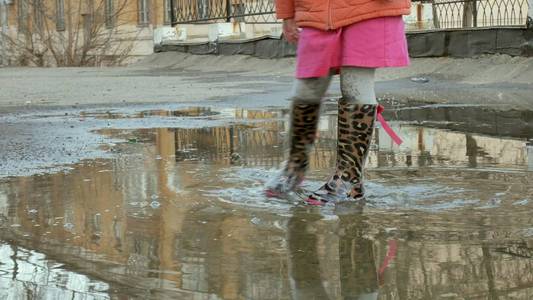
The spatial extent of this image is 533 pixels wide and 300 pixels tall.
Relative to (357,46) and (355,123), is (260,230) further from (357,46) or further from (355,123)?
(357,46)

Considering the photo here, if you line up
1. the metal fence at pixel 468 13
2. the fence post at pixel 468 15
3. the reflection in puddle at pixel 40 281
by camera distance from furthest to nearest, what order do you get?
the fence post at pixel 468 15 → the metal fence at pixel 468 13 → the reflection in puddle at pixel 40 281

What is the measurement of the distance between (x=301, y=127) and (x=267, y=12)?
1418 centimetres

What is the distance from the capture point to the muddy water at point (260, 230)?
242cm

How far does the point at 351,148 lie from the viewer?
12.5ft

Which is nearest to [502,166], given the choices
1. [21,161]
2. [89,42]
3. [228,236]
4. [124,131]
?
[228,236]

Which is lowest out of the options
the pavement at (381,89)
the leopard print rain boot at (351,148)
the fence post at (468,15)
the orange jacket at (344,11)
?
the leopard print rain boot at (351,148)

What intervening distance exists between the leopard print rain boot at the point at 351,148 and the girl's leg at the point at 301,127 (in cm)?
17

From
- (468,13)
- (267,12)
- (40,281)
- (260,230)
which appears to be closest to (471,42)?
(468,13)

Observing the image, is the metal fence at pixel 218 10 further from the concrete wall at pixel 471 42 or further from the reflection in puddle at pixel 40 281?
the reflection in puddle at pixel 40 281

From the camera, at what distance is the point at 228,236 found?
3020 mm

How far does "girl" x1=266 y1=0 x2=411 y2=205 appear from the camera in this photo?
374 centimetres

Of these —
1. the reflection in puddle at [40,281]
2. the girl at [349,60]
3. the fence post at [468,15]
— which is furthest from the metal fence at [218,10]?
the reflection in puddle at [40,281]

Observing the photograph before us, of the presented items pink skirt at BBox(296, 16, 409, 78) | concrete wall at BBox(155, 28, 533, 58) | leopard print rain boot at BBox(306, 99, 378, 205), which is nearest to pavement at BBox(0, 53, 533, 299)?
leopard print rain boot at BBox(306, 99, 378, 205)

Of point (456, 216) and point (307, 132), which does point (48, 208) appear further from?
point (456, 216)
